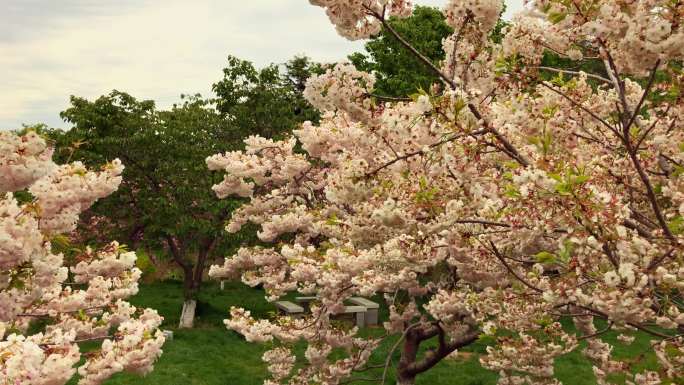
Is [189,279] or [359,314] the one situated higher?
[189,279]

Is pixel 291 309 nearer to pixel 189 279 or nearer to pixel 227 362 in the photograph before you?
pixel 189 279

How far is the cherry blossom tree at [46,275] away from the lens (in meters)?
5.17

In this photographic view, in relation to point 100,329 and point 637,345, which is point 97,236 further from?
point 637,345

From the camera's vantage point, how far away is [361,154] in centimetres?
1015

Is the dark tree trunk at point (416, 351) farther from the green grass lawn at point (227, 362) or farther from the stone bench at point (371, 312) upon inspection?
the stone bench at point (371, 312)

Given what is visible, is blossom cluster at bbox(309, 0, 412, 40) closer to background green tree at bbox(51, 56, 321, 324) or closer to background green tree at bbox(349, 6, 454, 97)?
background green tree at bbox(51, 56, 321, 324)

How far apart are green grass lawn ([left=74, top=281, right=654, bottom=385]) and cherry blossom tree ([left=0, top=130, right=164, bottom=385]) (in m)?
5.99

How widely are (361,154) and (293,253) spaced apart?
2.59m

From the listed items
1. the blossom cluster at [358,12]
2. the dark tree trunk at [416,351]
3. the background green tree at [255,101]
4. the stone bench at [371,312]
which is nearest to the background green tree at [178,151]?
the background green tree at [255,101]

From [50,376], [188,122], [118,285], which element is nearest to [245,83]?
[188,122]

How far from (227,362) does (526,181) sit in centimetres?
1284

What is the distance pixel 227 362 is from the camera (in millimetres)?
16297

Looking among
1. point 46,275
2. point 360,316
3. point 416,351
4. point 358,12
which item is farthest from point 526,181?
point 360,316

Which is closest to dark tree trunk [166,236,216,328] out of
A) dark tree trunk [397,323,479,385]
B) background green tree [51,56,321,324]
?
background green tree [51,56,321,324]
